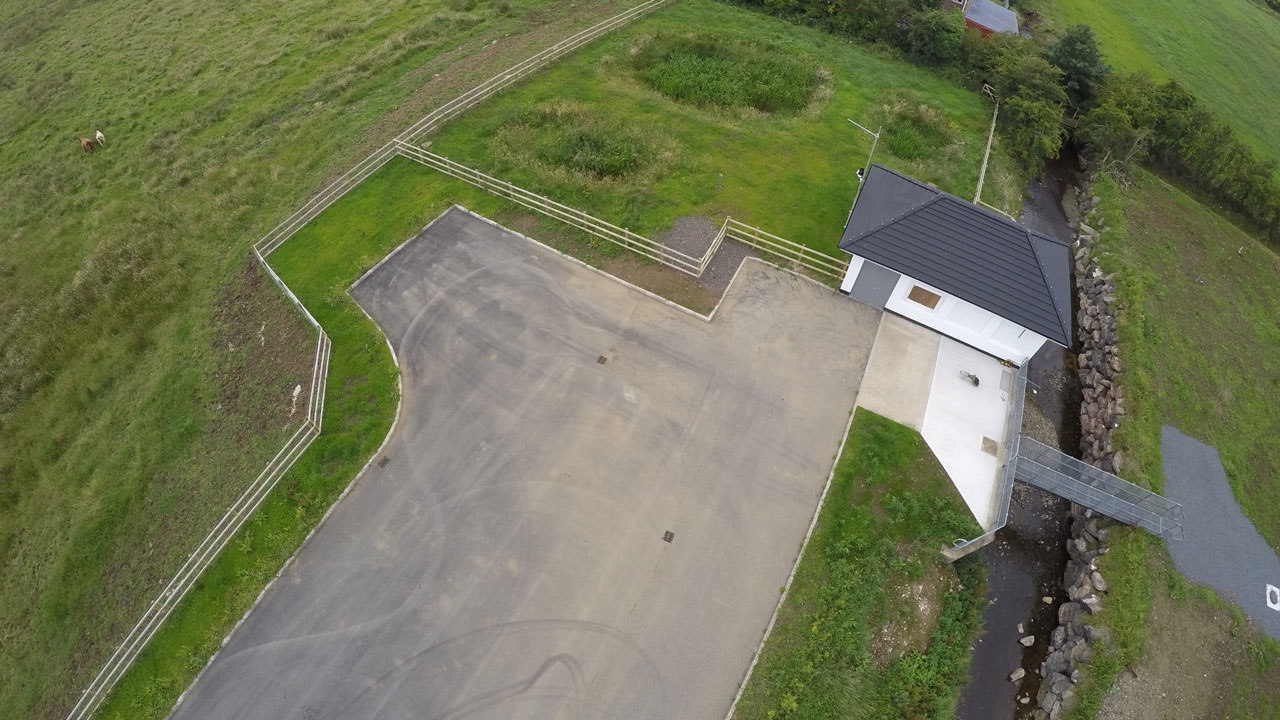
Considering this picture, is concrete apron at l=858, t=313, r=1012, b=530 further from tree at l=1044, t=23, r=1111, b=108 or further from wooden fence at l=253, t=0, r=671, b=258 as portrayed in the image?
wooden fence at l=253, t=0, r=671, b=258

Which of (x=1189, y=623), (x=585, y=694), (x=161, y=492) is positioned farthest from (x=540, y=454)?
(x=1189, y=623)

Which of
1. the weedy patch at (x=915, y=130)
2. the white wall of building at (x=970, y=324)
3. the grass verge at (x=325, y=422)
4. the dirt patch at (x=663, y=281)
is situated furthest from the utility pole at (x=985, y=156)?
the grass verge at (x=325, y=422)

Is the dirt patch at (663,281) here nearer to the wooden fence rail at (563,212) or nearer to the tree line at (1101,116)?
the wooden fence rail at (563,212)

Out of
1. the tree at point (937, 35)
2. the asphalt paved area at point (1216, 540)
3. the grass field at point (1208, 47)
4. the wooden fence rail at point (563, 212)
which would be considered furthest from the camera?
the grass field at point (1208, 47)

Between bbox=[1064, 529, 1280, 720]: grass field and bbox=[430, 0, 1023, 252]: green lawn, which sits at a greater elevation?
bbox=[430, 0, 1023, 252]: green lawn

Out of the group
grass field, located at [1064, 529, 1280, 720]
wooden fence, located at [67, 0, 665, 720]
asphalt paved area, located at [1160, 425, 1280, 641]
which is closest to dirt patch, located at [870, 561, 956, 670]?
grass field, located at [1064, 529, 1280, 720]

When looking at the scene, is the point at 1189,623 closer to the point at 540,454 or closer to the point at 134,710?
the point at 540,454
